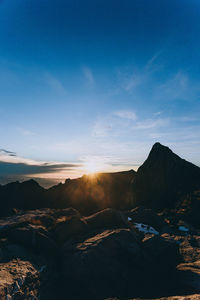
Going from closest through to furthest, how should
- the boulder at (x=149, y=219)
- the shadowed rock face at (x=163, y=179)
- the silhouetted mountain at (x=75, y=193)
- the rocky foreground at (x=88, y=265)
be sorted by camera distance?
the rocky foreground at (x=88, y=265)
the boulder at (x=149, y=219)
the shadowed rock face at (x=163, y=179)
the silhouetted mountain at (x=75, y=193)

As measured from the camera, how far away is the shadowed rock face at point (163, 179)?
50062mm

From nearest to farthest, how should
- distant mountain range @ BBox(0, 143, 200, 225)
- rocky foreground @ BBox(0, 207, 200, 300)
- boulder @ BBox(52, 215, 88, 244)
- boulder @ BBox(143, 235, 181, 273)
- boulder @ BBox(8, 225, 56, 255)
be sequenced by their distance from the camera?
rocky foreground @ BBox(0, 207, 200, 300) < boulder @ BBox(8, 225, 56, 255) < boulder @ BBox(143, 235, 181, 273) < boulder @ BBox(52, 215, 88, 244) < distant mountain range @ BBox(0, 143, 200, 225)

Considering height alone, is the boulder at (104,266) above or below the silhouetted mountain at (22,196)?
above

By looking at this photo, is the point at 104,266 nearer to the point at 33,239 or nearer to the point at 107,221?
the point at 107,221

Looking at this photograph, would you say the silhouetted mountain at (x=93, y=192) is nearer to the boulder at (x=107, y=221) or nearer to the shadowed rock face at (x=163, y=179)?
the shadowed rock face at (x=163, y=179)

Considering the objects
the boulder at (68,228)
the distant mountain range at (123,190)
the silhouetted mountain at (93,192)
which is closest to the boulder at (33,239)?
the boulder at (68,228)

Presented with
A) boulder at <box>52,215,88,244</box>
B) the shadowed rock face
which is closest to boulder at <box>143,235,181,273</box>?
boulder at <box>52,215,88,244</box>

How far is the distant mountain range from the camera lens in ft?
169

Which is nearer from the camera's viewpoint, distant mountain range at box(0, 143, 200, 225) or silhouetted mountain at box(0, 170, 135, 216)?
distant mountain range at box(0, 143, 200, 225)

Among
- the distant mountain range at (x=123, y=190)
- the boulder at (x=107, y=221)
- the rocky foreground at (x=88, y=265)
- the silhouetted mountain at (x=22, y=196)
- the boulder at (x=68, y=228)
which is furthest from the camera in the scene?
the silhouetted mountain at (x=22, y=196)

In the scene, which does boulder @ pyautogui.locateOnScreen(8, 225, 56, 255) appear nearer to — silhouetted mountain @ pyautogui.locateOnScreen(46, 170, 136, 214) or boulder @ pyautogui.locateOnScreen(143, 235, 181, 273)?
boulder @ pyautogui.locateOnScreen(143, 235, 181, 273)

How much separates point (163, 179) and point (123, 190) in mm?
28626

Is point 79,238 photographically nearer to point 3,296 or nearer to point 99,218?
point 99,218

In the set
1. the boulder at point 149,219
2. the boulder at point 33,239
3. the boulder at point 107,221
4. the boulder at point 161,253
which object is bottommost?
the boulder at point 149,219
